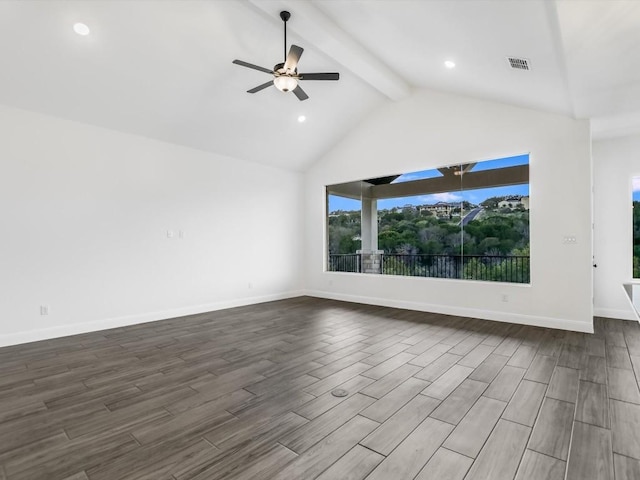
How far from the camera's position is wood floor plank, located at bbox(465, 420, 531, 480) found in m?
1.71

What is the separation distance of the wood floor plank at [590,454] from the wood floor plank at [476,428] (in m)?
0.43

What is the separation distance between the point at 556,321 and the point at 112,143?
6.90m

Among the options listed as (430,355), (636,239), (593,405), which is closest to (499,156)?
(636,239)

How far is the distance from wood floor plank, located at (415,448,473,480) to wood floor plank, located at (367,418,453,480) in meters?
0.03

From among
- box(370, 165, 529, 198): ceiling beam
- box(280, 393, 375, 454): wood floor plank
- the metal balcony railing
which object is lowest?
box(280, 393, 375, 454): wood floor plank

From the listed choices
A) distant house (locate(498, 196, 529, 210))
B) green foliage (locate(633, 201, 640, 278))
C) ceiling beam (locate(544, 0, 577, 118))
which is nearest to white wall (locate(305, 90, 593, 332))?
distant house (locate(498, 196, 529, 210))

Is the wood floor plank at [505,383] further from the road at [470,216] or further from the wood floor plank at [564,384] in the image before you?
the road at [470,216]

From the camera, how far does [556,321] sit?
4.50 meters

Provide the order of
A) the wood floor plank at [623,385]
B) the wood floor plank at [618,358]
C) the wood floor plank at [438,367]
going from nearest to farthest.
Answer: the wood floor plank at [623,385] < the wood floor plank at [438,367] < the wood floor plank at [618,358]

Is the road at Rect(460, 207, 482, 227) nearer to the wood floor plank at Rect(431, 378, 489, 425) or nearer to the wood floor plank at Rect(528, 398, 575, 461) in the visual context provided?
the wood floor plank at Rect(431, 378, 489, 425)

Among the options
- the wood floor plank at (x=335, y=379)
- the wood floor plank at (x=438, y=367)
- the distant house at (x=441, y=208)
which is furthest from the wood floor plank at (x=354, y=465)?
the distant house at (x=441, y=208)

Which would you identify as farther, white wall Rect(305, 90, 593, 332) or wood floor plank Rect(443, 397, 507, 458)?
white wall Rect(305, 90, 593, 332)

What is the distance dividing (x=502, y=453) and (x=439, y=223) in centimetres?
430

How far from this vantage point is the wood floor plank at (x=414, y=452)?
1.73 metres
